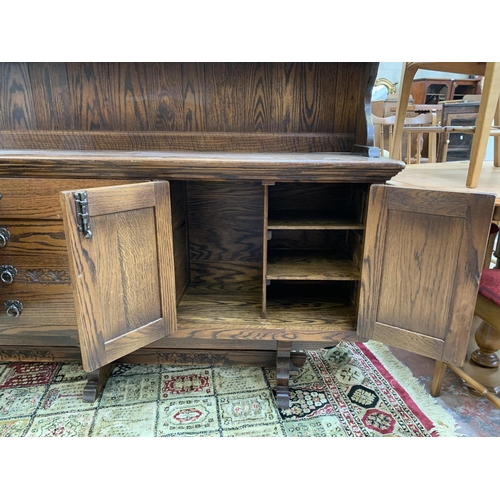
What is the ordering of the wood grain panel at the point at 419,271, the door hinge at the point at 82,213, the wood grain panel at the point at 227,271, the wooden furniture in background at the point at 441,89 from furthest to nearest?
the wooden furniture in background at the point at 441,89 < the wood grain panel at the point at 227,271 < the wood grain panel at the point at 419,271 < the door hinge at the point at 82,213

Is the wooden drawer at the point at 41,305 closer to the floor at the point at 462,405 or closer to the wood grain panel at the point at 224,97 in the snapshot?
the wood grain panel at the point at 224,97

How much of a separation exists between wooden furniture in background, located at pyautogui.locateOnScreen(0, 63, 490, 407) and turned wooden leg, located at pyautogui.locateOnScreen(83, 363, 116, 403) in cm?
1

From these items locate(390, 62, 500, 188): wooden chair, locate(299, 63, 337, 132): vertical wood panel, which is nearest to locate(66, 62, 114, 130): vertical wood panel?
locate(299, 63, 337, 132): vertical wood panel

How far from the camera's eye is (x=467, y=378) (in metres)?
1.15

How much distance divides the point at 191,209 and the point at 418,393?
1000mm

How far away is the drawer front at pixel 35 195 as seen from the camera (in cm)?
97

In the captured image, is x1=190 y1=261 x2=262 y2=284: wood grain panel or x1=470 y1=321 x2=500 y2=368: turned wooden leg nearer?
x1=470 y1=321 x2=500 y2=368: turned wooden leg

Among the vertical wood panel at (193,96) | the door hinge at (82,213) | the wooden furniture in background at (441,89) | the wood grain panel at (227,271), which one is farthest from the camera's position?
the wooden furniture in background at (441,89)

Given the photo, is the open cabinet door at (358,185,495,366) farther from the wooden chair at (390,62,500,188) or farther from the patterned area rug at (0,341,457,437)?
the wooden chair at (390,62,500,188)

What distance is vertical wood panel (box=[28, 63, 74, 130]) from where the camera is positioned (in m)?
1.23

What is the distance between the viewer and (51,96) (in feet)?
4.11

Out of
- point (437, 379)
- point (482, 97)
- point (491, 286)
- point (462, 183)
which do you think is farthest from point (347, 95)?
point (437, 379)

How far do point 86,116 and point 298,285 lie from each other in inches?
38.0

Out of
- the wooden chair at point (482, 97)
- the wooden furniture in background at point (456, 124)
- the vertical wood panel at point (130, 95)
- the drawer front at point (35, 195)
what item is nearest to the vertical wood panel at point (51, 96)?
the vertical wood panel at point (130, 95)
